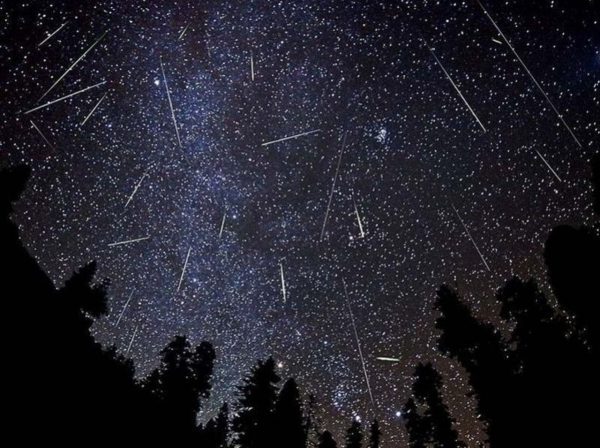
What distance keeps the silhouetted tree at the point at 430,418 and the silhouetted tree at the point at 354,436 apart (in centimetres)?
941

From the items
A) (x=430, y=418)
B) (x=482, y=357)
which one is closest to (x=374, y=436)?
(x=430, y=418)

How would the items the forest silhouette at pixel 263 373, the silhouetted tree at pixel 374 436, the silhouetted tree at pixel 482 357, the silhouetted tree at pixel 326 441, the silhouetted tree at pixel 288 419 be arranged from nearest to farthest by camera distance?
the forest silhouette at pixel 263 373
the silhouetted tree at pixel 482 357
the silhouetted tree at pixel 288 419
the silhouetted tree at pixel 326 441
the silhouetted tree at pixel 374 436

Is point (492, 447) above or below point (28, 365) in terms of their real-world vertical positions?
above

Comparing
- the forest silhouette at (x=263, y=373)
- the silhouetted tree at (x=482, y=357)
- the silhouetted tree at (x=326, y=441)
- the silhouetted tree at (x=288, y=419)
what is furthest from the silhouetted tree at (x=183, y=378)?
the silhouetted tree at (x=482, y=357)

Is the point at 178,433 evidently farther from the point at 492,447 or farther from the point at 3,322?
the point at 492,447

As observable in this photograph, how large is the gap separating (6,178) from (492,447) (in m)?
28.0

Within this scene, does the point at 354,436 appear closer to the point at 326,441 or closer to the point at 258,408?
the point at 326,441

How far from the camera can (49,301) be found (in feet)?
33.8

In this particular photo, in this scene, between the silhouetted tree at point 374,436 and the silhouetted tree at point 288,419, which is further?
the silhouetted tree at point 374,436

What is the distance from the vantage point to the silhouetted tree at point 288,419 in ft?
64.8

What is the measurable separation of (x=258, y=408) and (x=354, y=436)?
17.8 m

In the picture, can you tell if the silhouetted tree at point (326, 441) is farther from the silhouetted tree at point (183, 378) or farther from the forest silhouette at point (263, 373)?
the silhouetted tree at point (183, 378)

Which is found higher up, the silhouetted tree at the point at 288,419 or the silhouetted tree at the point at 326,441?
the silhouetted tree at the point at 326,441

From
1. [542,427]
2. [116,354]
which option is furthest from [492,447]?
[116,354]
